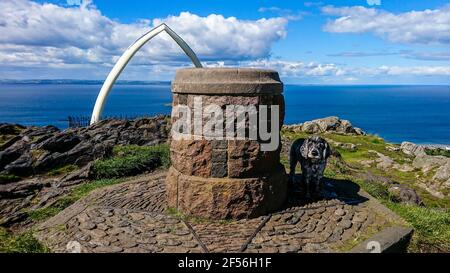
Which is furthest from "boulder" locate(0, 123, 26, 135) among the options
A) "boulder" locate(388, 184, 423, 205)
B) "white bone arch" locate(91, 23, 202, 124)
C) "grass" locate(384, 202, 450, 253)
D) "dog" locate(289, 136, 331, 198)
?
"grass" locate(384, 202, 450, 253)

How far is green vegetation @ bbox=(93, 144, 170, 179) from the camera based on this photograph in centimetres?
1173

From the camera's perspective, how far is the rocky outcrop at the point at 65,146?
44.2ft

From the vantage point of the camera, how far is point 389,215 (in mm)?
7777

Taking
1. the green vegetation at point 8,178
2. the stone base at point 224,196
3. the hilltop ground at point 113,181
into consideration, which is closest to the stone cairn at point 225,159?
the stone base at point 224,196

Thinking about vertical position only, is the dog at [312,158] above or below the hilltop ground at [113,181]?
above

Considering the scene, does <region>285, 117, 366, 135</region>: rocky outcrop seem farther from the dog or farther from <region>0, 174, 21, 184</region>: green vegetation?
the dog

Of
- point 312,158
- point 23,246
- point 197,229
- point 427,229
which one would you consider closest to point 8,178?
point 23,246

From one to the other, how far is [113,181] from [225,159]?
16.5 feet

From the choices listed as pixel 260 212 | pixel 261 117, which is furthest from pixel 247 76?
pixel 260 212

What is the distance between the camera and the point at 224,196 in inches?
282

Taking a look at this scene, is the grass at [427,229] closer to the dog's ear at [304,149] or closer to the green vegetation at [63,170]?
the dog's ear at [304,149]

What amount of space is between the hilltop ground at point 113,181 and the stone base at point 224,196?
2582 mm

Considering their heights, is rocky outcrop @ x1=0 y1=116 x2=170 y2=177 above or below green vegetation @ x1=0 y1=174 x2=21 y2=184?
above
